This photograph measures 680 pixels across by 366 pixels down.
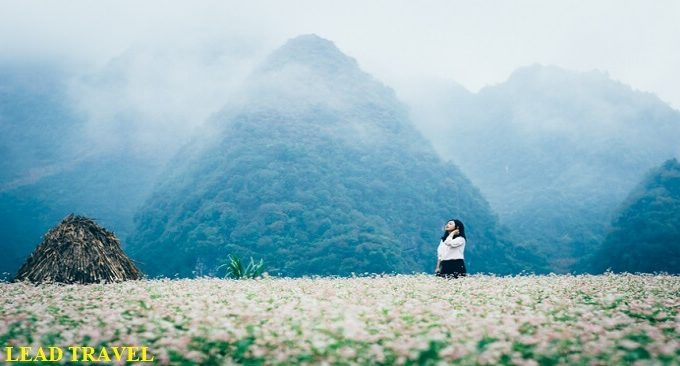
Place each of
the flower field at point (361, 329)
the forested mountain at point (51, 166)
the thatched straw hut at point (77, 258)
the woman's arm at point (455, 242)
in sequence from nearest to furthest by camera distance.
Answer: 1. the flower field at point (361, 329)
2. the woman's arm at point (455, 242)
3. the thatched straw hut at point (77, 258)
4. the forested mountain at point (51, 166)

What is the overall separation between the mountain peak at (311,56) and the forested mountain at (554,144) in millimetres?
Result: 29699

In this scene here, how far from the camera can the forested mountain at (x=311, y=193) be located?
148 ft

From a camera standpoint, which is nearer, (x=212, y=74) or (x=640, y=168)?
(x=640, y=168)

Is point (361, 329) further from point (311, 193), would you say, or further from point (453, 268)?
point (311, 193)

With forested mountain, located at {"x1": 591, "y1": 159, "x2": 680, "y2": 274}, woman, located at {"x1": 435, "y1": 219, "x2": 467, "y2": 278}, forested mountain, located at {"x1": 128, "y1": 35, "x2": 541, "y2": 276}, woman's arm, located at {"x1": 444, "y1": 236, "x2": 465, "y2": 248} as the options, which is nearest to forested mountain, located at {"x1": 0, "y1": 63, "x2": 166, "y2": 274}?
forested mountain, located at {"x1": 128, "y1": 35, "x2": 541, "y2": 276}

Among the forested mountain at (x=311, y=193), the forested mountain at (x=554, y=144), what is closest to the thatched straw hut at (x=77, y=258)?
the forested mountain at (x=311, y=193)

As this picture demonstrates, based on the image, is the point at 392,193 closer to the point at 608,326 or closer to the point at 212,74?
the point at 608,326

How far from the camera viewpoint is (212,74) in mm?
101000

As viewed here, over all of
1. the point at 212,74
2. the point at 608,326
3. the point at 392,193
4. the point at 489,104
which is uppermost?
the point at 212,74

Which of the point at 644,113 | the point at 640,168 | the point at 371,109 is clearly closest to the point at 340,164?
the point at 371,109

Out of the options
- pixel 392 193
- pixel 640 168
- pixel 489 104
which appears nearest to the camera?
pixel 392 193

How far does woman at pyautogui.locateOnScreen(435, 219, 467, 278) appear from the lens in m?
11.7

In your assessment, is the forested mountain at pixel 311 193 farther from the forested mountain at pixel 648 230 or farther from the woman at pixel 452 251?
the woman at pixel 452 251

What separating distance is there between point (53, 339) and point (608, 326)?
6602mm
